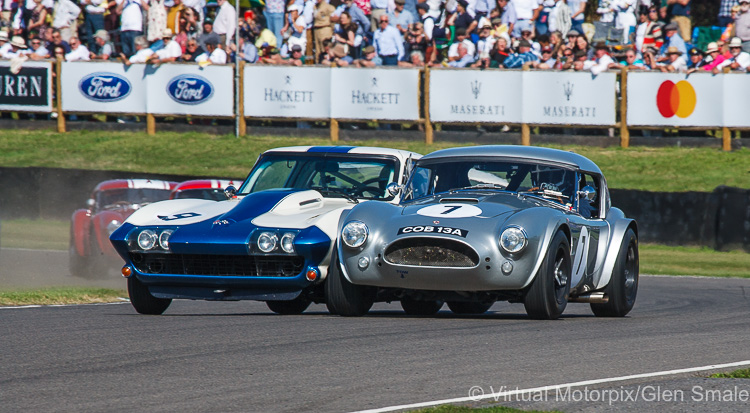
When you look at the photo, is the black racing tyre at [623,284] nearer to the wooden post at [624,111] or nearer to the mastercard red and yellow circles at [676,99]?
the mastercard red and yellow circles at [676,99]

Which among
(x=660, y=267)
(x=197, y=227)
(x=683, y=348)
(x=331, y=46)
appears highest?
(x=331, y=46)

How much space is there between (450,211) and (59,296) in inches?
183

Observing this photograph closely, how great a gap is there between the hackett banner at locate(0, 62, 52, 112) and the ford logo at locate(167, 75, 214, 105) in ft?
8.60

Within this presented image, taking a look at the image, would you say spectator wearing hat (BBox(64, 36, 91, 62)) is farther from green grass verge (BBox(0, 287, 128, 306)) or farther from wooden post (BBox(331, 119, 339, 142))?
green grass verge (BBox(0, 287, 128, 306))

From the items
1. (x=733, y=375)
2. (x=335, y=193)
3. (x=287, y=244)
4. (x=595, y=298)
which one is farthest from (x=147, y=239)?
(x=733, y=375)

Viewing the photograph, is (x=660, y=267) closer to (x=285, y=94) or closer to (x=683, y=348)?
(x=285, y=94)

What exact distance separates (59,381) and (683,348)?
361 cm

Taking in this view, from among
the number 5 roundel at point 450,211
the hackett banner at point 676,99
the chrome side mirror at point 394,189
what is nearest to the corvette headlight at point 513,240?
the number 5 roundel at point 450,211

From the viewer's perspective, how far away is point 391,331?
289 inches

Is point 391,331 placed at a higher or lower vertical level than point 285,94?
lower

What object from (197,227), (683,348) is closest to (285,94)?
(197,227)

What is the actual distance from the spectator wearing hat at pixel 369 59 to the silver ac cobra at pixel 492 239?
1212 cm

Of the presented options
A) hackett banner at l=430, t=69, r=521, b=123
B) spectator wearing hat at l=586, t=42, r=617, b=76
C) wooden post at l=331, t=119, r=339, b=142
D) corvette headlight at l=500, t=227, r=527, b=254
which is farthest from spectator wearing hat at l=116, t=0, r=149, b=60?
corvette headlight at l=500, t=227, r=527, b=254

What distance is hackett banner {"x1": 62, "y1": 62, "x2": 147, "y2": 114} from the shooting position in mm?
22359
